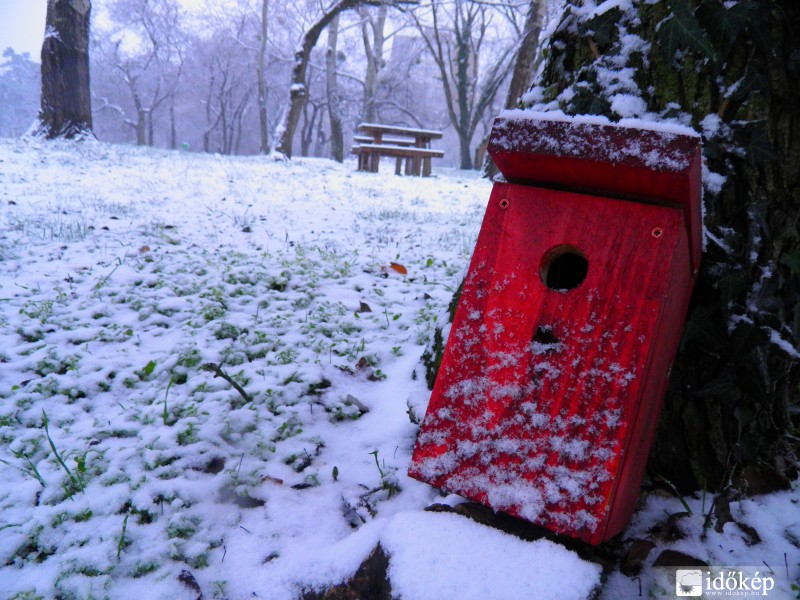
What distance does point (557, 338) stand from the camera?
109 cm

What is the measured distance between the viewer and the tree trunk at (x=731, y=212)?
1368 mm

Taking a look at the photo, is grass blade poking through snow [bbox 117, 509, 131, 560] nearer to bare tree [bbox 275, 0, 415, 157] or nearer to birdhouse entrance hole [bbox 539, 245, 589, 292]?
birdhouse entrance hole [bbox 539, 245, 589, 292]

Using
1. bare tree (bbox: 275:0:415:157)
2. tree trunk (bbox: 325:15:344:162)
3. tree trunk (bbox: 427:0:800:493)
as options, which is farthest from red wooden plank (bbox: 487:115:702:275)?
tree trunk (bbox: 325:15:344:162)

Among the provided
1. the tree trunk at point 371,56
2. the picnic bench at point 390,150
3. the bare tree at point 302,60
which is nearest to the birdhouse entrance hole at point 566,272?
the picnic bench at point 390,150

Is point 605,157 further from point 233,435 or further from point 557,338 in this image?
point 233,435

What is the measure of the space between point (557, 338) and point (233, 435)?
1265mm

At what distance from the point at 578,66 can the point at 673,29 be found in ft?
0.93

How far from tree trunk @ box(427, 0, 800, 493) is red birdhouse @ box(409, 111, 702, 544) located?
33cm

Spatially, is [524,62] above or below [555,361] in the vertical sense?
above

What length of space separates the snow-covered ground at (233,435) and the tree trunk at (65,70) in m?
7.17

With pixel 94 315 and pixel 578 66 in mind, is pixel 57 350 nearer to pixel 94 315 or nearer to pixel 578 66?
pixel 94 315

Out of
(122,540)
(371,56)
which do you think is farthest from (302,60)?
(122,540)

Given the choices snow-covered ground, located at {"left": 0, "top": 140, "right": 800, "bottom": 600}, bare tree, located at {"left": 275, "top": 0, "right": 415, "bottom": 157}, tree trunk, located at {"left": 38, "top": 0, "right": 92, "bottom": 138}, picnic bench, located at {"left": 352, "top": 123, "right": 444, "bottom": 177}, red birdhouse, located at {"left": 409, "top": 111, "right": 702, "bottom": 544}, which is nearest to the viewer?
red birdhouse, located at {"left": 409, "top": 111, "right": 702, "bottom": 544}

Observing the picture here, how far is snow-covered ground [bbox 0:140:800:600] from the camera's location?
1276 mm
